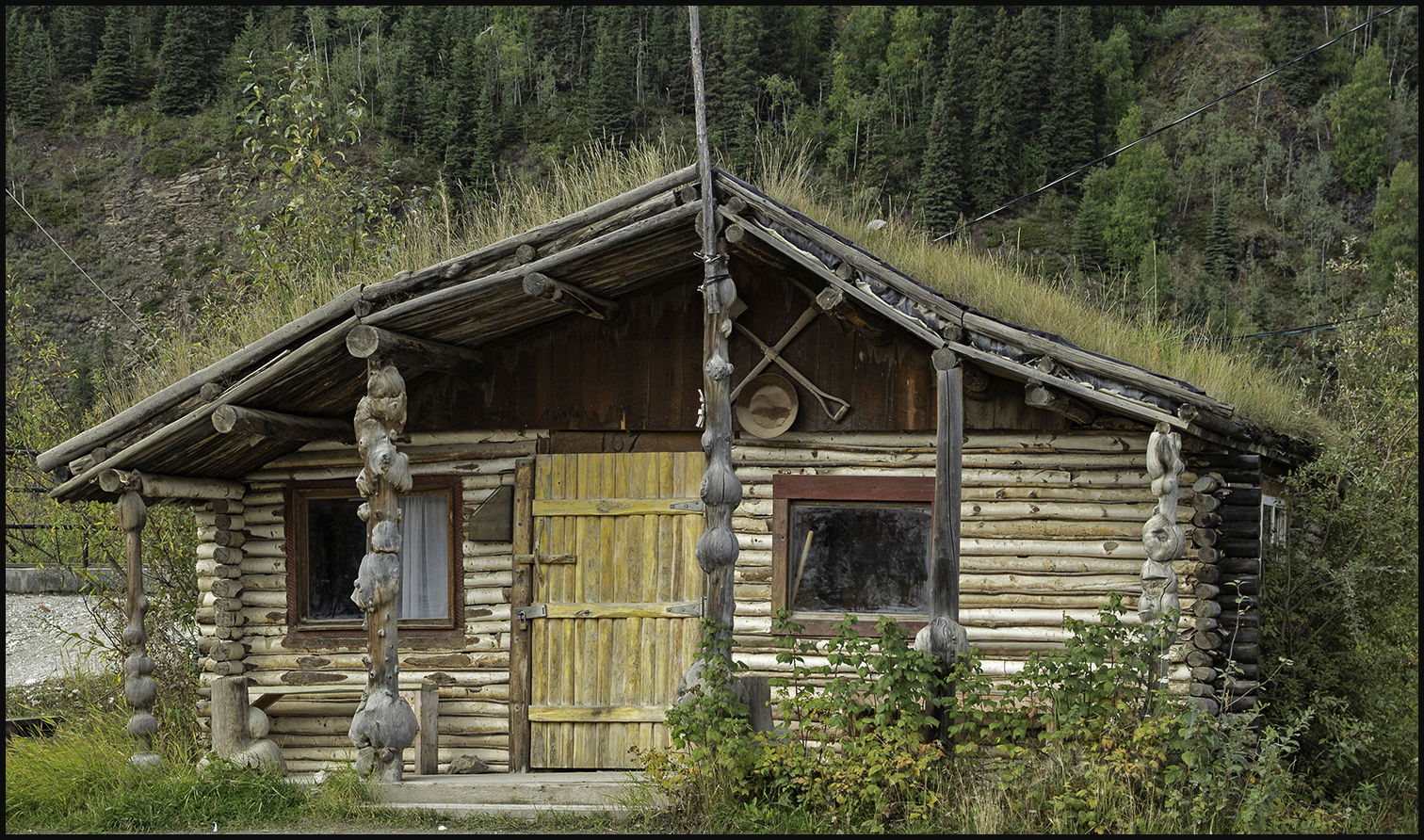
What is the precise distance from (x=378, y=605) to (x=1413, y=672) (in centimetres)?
826

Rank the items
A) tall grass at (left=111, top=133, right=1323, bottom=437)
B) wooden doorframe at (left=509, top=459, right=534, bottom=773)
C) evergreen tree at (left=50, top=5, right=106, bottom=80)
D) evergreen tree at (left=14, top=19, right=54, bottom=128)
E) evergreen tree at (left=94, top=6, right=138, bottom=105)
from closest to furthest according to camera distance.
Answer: wooden doorframe at (left=509, top=459, right=534, bottom=773), tall grass at (left=111, top=133, right=1323, bottom=437), evergreen tree at (left=14, top=19, right=54, bottom=128), evergreen tree at (left=94, top=6, right=138, bottom=105), evergreen tree at (left=50, top=5, right=106, bottom=80)

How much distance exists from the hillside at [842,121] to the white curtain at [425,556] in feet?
89.0

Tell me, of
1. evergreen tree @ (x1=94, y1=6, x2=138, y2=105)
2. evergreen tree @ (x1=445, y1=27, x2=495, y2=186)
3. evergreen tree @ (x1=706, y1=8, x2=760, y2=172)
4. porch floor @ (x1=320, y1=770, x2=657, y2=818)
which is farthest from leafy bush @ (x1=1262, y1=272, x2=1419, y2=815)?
evergreen tree @ (x1=94, y1=6, x2=138, y2=105)

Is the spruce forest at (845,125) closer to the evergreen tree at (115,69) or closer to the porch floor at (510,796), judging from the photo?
the evergreen tree at (115,69)

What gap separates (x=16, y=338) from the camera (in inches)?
637

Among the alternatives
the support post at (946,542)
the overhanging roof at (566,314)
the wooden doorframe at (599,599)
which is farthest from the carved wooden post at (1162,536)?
the wooden doorframe at (599,599)

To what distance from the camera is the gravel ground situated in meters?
16.8

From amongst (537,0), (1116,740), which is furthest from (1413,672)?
(537,0)

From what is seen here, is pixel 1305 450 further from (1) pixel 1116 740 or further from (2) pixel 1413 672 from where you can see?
(1) pixel 1116 740

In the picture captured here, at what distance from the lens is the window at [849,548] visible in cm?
882

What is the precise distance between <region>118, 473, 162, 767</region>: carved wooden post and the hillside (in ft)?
92.7

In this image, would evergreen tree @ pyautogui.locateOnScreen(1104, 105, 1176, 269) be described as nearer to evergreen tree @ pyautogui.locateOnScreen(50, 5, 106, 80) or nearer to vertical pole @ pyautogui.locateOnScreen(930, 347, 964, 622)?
vertical pole @ pyautogui.locateOnScreen(930, 347, 964, 622)

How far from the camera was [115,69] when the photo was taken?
57094 mm

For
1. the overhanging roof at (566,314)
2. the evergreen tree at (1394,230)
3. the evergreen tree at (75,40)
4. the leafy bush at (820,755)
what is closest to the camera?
the leafy bush at (820,755)
